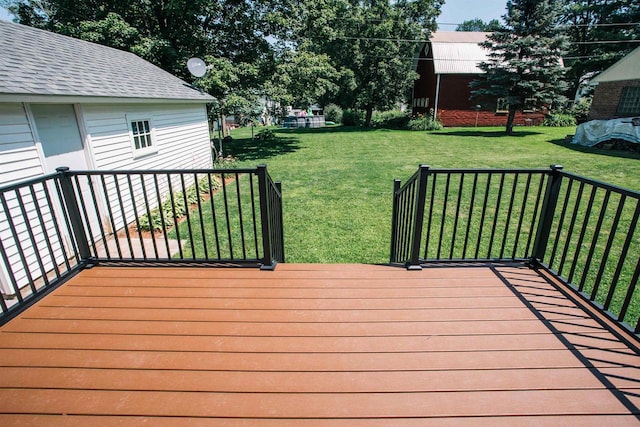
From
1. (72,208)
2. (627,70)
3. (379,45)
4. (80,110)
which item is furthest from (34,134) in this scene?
(379,45)

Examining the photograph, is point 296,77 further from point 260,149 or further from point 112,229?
point 112,229

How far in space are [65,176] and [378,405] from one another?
3162 mm

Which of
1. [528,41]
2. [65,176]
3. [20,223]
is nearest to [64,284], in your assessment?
[65,176]

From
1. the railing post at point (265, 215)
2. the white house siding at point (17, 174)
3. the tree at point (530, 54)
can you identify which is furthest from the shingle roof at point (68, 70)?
the tree at point (530, 54)

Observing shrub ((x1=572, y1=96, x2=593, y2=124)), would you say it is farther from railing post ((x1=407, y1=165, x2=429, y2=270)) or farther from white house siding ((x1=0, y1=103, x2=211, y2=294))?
railing post ((x1=407, y1=165, x2=429, y2=270))

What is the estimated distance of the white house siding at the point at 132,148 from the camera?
5820mm

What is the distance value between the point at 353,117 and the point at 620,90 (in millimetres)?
17573

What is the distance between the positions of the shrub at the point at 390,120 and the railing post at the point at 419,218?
70.8 ft

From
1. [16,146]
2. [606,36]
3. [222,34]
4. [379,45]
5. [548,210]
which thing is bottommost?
[548,210]

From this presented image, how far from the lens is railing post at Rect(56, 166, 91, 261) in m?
2.91

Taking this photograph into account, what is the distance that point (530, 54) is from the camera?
16.0 m

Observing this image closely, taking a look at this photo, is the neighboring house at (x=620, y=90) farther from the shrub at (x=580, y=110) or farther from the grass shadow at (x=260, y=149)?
the grass shadow at (x=260, y=149)

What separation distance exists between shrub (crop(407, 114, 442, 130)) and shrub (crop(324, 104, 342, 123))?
11.0 m

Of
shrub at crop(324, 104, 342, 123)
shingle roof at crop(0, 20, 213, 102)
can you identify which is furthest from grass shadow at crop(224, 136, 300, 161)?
shrub at crop(324, 104, 342, 123)
